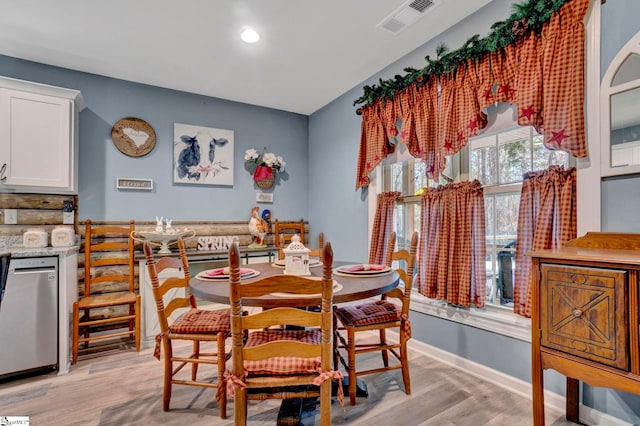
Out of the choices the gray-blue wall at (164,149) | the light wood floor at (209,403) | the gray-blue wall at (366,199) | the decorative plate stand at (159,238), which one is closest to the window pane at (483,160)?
the gray-blue wall at (366,199)

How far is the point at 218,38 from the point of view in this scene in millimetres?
2590

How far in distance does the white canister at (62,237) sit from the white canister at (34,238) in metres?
0.06

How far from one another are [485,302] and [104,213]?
361cm

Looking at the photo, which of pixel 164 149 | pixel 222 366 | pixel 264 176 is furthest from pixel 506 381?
pixel 164 149

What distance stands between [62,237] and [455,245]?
3365mm

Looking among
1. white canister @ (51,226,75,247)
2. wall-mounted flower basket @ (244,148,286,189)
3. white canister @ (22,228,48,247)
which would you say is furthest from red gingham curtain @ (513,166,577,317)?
white canister @ (22,228,48,247)

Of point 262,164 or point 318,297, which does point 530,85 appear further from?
point 262,164

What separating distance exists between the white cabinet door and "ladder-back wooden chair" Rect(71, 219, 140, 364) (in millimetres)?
545

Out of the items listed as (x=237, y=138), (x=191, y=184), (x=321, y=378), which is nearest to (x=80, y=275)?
(x=191, y=184)

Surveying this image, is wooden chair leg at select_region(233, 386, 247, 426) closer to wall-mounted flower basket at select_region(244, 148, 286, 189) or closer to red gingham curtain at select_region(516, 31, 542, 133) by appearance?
red gingham curtain at select_region(516, 31, 542, 133)

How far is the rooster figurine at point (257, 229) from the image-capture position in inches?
149

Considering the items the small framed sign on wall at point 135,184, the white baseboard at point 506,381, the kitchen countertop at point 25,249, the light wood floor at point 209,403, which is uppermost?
the small framed sign on wall at point 135,184

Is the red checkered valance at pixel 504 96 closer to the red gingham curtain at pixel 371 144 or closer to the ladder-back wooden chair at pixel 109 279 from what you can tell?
the red gingham curtain at pixel 371 144

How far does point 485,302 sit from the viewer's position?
227cm
